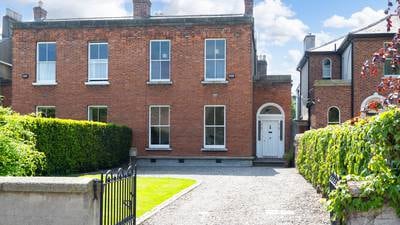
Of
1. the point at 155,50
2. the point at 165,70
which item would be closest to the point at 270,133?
the point at 165,70

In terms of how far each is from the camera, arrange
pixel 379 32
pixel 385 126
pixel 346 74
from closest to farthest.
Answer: pixel 385 126
pixel 379 32
pixel 346 74

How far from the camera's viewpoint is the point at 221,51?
82.2ft

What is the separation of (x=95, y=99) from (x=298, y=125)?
1071cm

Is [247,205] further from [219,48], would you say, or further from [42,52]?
[42,52]

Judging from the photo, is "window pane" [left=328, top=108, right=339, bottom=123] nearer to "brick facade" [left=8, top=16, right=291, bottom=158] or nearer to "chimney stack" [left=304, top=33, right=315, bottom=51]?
"brick facade" [left=8, top=16, right=291, bottom=158]

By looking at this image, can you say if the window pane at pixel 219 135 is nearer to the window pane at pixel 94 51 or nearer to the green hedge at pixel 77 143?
the green hedge at pixel 77 143

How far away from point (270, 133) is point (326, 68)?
724 centimetres

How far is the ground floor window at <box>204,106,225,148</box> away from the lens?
2491 cm

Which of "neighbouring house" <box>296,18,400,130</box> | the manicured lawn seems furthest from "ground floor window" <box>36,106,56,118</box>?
"neighbouring house" <box>296,18,400,130</box>

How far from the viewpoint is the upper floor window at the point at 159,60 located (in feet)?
83.4

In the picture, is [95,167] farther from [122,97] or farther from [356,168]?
[356,168]

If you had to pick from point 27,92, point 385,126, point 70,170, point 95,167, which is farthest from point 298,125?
point 385,126

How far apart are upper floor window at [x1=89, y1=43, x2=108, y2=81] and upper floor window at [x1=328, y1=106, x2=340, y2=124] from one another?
11.7 m

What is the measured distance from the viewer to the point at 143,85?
25344 mm
